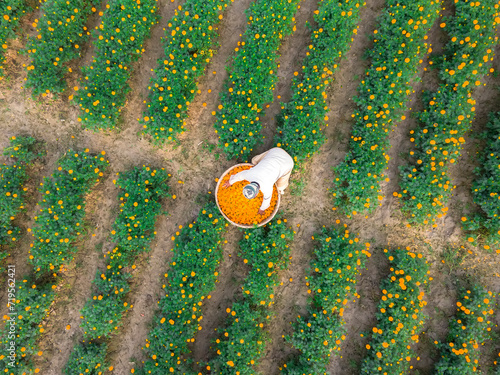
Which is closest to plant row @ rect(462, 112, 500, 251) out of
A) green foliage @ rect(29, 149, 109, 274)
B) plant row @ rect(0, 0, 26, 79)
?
green foliage @ rect(29, 149, 109, 274)

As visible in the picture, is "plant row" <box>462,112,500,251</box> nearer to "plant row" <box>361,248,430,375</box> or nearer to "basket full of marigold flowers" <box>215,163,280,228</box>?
"plant row" <box>361,248,430,375</box>

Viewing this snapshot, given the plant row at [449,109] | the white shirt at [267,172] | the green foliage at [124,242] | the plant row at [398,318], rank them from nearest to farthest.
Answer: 1. the white shirt at [267,172]
2. the plant row at [449,109]
3. the plant row at [398,318]
4. the green foliage at [124,242]

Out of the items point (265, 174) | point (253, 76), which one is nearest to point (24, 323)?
point (265, 174)

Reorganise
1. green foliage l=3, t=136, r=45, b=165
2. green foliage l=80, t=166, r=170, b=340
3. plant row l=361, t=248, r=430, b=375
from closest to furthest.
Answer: plant row l=361, t=248, r=430, b=375
green foliage l=80, t=166, r=170, b=340
green foliage l=3, t=136, r=45, b=165

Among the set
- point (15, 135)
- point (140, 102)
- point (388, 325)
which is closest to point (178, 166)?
point (140, 102)

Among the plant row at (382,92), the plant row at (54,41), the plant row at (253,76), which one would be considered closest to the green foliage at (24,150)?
the plant row at (54,41)

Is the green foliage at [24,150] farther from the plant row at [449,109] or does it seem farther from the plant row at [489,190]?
the plant row at [489,190]
